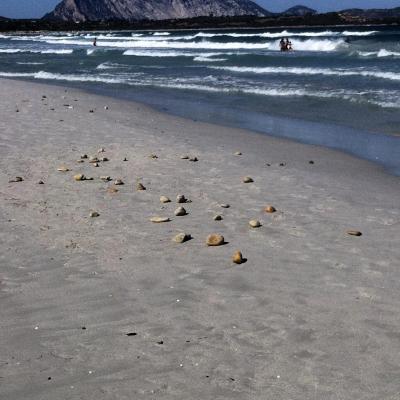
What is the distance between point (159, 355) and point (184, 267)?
1.21 meters

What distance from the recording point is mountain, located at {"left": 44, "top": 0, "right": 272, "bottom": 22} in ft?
600

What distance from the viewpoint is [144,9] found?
18862cm

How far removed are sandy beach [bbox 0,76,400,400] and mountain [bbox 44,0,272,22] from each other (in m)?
183

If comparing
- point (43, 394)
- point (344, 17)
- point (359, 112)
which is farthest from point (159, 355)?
point (344, 17)

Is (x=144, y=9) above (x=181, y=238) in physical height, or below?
above

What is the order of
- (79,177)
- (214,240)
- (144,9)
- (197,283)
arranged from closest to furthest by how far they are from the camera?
(197,283) → (214,240) → (79,177) → (144,9)

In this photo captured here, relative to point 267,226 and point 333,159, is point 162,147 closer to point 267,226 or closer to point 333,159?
point 333,159

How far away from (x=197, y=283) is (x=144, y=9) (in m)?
193

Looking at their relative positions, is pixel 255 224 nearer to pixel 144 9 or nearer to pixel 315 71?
pixel 315 71

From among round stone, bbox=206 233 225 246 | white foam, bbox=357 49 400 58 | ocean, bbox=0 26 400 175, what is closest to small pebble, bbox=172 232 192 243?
round stone, bbox=206 233 225 246

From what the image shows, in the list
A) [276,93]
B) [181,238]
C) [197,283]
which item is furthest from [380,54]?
[197,283]

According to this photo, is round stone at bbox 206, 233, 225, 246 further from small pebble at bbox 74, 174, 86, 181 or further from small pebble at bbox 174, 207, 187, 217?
small pebble at bbox 74, 174, 86, 181

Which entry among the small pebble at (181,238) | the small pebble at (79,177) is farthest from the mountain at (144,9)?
the small pebble at (181,238)

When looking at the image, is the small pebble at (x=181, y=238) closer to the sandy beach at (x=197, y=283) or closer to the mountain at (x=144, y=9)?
the sandy beach at (x=197, y=283)
